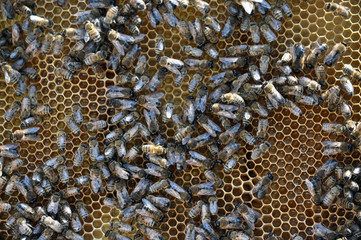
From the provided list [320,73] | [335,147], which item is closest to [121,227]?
[335,147]

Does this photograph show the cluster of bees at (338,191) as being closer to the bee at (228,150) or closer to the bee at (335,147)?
the bee at (335,147)

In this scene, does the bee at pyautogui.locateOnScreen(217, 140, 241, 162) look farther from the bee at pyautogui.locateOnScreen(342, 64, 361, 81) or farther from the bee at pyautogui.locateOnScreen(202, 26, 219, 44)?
the bee at pyautogui.locateOnScreen(342, 64, 361, 81)

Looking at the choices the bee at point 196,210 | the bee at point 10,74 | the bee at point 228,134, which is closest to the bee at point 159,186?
the bee at point 196,210

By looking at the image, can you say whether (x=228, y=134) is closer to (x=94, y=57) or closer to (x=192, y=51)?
(x=192, y=51)

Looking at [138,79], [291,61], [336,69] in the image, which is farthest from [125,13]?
[336,69]

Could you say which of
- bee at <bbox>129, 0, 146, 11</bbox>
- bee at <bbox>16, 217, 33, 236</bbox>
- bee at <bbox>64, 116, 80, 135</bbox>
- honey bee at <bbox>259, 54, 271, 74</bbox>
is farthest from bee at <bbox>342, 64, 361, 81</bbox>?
bee at <bbox>16, 217, 33, 236</bbox>

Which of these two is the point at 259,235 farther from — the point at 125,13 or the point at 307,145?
the point at 125,13
